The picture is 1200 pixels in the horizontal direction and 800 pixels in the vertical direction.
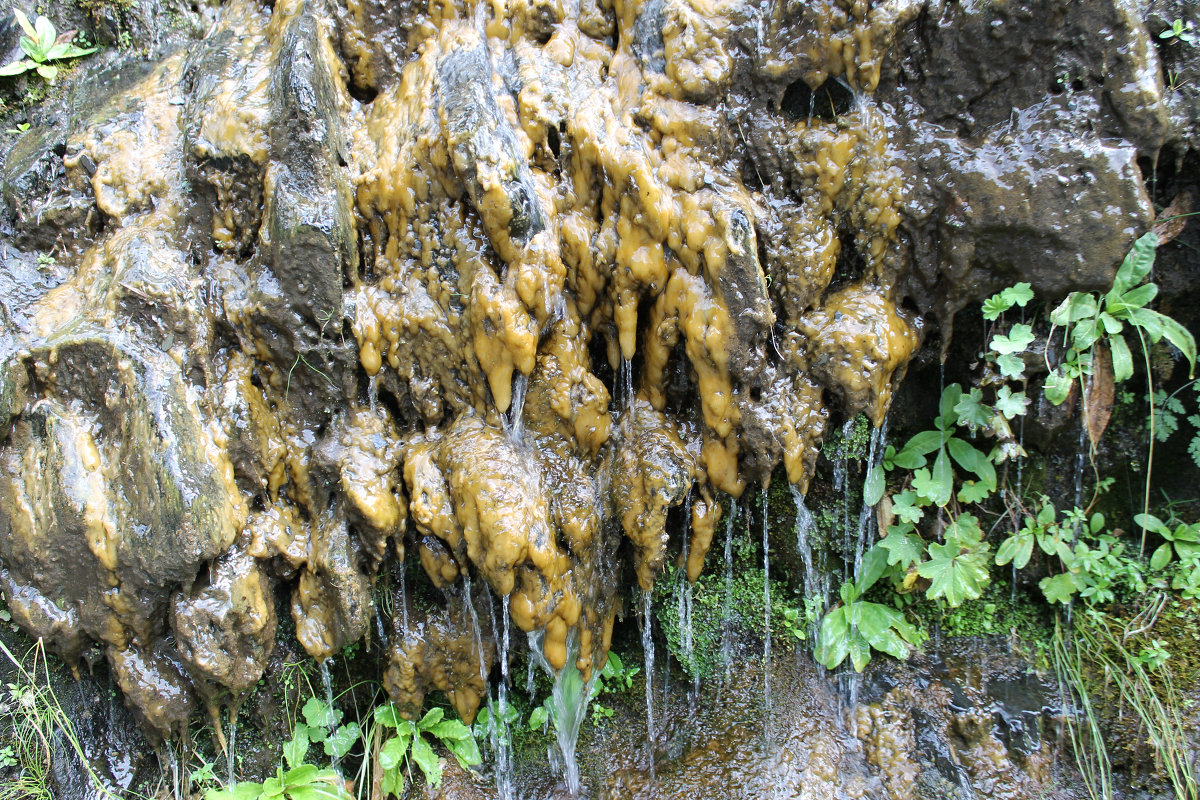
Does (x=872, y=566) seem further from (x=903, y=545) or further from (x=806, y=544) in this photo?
(x=806, y=544)

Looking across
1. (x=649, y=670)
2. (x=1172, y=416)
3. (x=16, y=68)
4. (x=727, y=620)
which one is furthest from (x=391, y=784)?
(x=1172, y=416)

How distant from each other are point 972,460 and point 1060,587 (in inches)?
34.6

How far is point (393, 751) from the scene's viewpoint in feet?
12.3

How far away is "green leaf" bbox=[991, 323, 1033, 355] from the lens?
10.9 ft

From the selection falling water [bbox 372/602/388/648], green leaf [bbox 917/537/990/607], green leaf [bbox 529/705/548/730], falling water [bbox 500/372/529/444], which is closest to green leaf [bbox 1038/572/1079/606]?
green leaf [bbox 917/537/990/607]

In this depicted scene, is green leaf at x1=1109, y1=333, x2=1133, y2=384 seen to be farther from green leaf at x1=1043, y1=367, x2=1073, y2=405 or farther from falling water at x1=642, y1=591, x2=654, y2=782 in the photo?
falling water at x1=642, y1=591, x2=654, y2=782

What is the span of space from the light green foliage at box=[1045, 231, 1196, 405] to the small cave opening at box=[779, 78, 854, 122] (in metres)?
1.41

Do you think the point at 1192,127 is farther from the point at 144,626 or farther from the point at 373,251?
the point at 144,626

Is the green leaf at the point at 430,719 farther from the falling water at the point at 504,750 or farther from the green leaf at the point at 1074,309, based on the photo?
the green leaf at the point at 1074,309

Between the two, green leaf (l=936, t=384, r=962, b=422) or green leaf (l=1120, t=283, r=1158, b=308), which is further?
green leaf (l=936, t=384, r=962, b=422)

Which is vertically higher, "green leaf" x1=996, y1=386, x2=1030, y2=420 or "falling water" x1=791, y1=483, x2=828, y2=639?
"green leaf" x1=996, y1=386, x2=1030, y2=420

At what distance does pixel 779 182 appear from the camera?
334 centimetres

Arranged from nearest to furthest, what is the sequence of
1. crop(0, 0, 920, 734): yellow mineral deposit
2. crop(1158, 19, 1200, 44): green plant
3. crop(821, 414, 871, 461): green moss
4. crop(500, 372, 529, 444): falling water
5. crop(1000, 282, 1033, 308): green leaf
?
crop(1158, 19, 1200, 44): green plant
crop(0, 0, 920, 734): yellow mineral deposit
crop(1000, 282, 1033, 308): green leaf
crop(500, 372, 529, 444): falling water
crop(821, 414, 871, 461): green moss

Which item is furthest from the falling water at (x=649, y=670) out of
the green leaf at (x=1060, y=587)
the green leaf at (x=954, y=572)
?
the green leaf at (x=1060, y=587)
